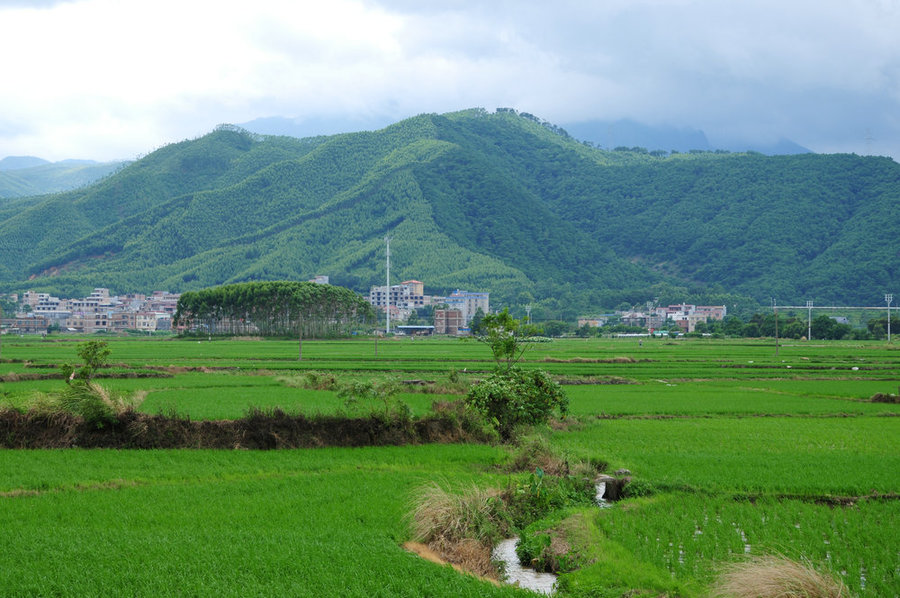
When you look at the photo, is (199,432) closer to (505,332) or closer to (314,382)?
(505,332)

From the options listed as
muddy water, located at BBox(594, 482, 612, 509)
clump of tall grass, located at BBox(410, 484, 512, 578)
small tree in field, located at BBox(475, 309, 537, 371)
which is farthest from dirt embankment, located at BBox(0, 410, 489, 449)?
clump of tall grass, located at BBox(410, 484, 512, 578)

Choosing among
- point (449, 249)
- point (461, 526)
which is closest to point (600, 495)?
point (461, 526)

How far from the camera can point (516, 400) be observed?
61.6ft

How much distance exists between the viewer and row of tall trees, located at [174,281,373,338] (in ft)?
294

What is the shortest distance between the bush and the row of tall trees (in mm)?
71208

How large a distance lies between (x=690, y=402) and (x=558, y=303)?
A: 125m

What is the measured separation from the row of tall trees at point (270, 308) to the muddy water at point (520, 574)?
79.4 meters

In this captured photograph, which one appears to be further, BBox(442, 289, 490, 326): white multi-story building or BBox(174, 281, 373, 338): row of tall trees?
BBox(442, 289, 490, 326): white multi-story building

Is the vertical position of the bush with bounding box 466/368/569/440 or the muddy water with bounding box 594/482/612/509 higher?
the bush with bounding box 466/368/569/440

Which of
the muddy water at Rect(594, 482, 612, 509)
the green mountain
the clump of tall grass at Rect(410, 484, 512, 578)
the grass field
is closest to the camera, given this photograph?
the grass field

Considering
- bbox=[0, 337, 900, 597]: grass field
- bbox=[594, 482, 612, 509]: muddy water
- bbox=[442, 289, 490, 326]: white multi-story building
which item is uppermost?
bbox=[442, 289, 490, 326]: white multi-story building

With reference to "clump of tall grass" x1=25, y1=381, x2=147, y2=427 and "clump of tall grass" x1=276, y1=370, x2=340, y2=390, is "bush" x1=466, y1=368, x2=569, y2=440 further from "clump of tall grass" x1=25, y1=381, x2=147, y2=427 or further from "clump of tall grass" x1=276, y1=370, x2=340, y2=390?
"clump of tall grass" x1=276, y1=370, x2=340, y2=390

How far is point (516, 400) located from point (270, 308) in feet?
249

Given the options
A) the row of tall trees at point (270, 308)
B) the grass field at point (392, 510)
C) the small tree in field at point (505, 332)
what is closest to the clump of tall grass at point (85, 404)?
the grass field at point (392, 510)
